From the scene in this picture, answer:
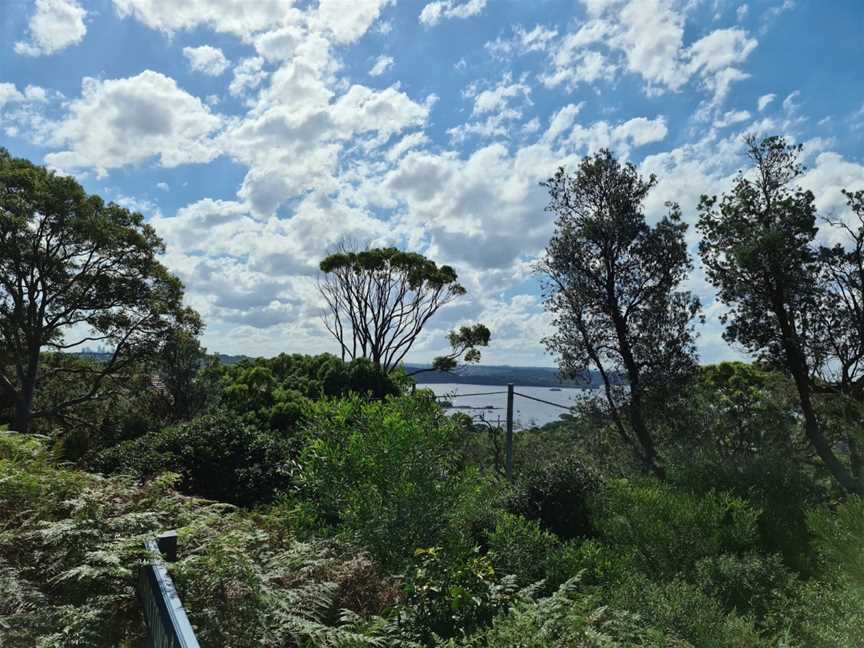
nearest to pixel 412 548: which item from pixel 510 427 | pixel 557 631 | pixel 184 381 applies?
pixel 557 631

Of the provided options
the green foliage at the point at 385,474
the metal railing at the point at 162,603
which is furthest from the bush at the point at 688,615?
the metal railing at the point at 162,603

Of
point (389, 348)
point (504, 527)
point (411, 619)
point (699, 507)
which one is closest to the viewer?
point (411, 619)

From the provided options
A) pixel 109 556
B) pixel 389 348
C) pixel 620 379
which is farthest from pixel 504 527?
pixel 389 348

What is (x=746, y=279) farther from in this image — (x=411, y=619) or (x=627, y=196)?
(x=411, y=619)

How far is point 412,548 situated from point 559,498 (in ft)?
14.4

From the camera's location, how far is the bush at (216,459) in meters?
9.23

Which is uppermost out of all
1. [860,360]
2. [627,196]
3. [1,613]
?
[627,196]

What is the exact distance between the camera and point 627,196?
13.3m

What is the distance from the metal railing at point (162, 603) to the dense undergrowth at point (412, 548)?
0.11 m

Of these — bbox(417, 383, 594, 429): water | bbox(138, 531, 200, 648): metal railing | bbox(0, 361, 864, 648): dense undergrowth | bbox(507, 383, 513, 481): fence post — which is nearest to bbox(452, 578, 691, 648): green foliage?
bbox(0, 361, 864, 648): dense undergrowth

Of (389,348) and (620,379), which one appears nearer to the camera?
(620,379)

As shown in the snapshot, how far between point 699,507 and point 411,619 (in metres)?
3.79

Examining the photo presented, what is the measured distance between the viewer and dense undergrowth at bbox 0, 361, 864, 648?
3.32 meters

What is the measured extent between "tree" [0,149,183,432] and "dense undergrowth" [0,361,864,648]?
1032 cm
